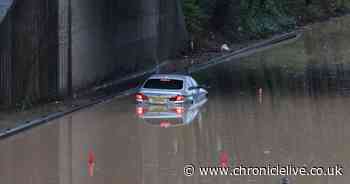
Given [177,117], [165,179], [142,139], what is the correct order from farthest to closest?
[177,117]
[142,139]
[165,179]

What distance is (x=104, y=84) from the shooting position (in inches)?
1537

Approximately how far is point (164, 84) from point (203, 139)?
6627mm

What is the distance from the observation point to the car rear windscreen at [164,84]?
32.3 meters

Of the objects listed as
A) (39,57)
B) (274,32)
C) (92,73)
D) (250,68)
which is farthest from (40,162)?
(274,32)

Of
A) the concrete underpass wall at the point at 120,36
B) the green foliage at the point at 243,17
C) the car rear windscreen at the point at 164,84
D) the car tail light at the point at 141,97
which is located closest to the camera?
the car tail light at the point at 141,97

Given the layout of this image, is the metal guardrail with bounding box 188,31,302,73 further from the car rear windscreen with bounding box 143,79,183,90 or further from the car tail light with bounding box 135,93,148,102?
the car tail light with bounding box 135,93,148,102

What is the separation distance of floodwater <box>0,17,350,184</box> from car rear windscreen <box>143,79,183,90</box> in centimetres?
91

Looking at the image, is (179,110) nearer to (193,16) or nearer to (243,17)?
(193,16)

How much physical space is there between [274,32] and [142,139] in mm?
38937

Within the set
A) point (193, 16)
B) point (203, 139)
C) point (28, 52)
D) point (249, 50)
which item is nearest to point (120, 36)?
point (28, 52)

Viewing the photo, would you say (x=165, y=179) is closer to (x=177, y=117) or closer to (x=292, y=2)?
(x=177, y=117)

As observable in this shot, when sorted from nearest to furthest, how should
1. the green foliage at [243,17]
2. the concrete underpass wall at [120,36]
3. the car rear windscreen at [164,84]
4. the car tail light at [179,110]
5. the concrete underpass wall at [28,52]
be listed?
the concrete underpass wall at [28,52] < the car tail light at [179,110] < the car rear windscreen at [164,84] < the concrete underpass wall at [120,36] < the green foliage at [243,17]

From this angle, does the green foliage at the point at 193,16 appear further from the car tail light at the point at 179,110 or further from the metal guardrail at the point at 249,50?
the car tail light at the point at 179,110

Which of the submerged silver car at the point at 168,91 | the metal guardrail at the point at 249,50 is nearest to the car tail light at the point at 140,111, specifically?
the submerged silver car at the point at 168,91
